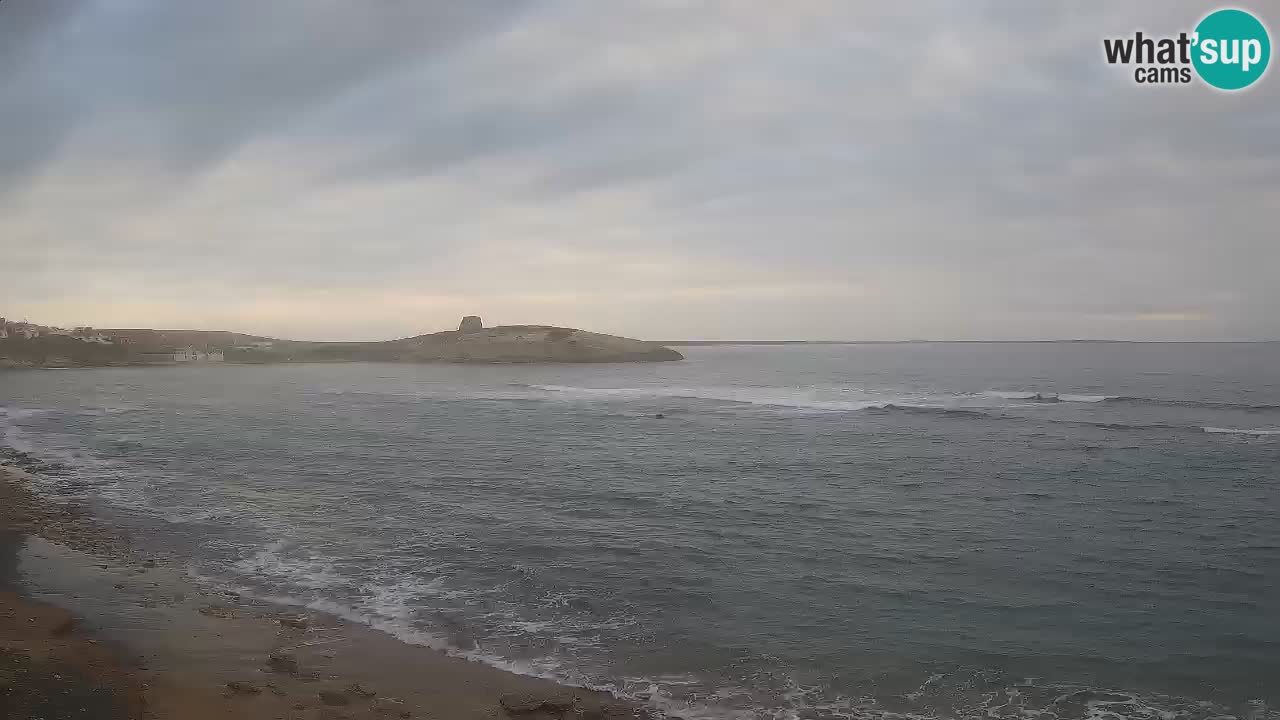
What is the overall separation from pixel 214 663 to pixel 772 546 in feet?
38.1

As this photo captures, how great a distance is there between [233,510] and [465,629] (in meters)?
11.8

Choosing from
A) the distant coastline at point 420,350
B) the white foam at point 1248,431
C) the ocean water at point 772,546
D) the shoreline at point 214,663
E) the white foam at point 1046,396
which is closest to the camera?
the shoreline at point 214,663

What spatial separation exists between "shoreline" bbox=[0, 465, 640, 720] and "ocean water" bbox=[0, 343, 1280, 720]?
67 cm

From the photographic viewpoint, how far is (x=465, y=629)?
39.3 feet

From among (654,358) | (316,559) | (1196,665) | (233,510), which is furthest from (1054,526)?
(654,358)

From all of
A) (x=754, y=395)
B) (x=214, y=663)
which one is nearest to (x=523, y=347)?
(x=754, y=395)

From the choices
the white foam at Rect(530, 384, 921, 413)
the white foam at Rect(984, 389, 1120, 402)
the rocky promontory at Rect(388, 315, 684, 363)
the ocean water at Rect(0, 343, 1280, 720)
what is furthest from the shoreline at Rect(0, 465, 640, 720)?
the rocky promontory at Rect(388, 315, 684, 363)

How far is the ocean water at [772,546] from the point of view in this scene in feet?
35.1

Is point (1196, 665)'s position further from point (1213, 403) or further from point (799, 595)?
point (1213, 403)

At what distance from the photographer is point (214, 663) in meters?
10.2

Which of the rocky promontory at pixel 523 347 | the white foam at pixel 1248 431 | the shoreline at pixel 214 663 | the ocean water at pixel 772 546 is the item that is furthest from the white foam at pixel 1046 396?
the rocky promontory at pixel 523 347

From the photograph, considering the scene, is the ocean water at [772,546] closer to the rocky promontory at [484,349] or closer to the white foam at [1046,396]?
the white foam at [1046,396]

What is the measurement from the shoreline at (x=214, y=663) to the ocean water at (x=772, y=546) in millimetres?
668

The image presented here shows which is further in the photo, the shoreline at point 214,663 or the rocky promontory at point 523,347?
the rocky promontory at point 523,347
